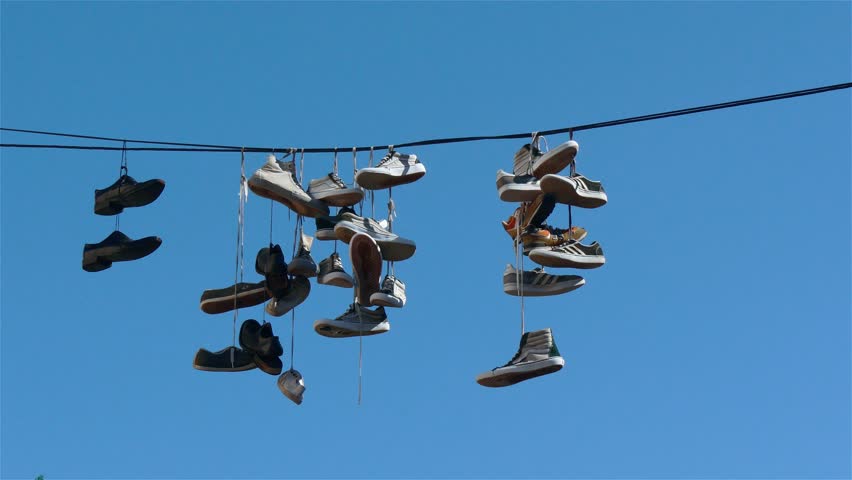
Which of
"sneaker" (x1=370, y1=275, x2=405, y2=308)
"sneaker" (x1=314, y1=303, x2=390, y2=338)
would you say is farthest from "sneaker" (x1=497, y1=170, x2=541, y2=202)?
"sneaker" (x1=314, y1=303, x2=390, y2=338)

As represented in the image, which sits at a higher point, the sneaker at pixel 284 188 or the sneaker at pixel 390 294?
the sneaker at pixel 284 188

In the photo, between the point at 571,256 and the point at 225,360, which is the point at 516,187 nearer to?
the point at 571,256

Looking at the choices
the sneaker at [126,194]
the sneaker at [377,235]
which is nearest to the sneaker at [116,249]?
the sneaker at [126,194]

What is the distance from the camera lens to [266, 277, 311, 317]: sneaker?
39.1ft

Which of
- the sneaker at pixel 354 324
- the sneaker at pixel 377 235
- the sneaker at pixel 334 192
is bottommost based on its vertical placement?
the sneaker at pixel 354 324

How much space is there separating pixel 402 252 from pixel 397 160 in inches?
24.1

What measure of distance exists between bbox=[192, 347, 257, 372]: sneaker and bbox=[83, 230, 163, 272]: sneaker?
0.80 metres

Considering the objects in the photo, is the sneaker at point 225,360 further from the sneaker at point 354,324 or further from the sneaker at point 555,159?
the sneaker at point 555,159

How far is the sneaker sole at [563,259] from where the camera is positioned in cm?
1112

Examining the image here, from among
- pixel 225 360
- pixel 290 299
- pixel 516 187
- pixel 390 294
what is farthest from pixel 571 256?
pixel 225 360

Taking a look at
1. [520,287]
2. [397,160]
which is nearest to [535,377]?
[520,287]

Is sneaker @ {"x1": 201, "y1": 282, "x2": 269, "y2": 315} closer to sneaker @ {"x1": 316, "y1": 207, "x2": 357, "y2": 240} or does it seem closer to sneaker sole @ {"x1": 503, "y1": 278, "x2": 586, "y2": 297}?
sneaker @ {"x1": 316, "y1": 207, "x2": 357, "y2": 240}

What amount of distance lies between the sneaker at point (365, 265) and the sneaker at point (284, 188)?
0.43 m

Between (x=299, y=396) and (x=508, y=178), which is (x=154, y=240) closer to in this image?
(x=299, y=396)
